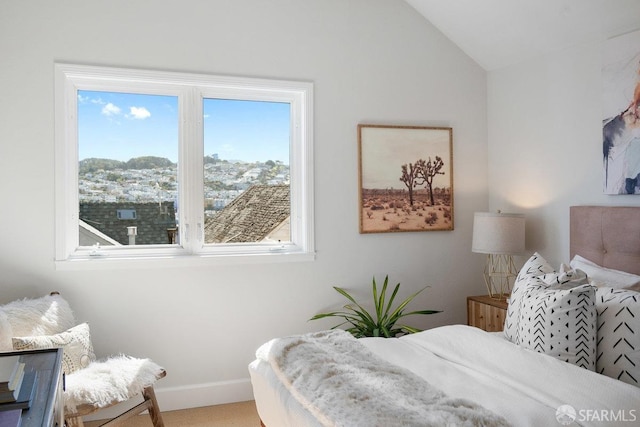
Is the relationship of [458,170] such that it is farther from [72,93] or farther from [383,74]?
[72,93]

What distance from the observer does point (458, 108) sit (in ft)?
13.2

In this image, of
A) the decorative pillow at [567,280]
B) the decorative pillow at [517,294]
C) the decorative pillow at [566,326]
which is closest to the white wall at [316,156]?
the decorative pillow at [517,294]

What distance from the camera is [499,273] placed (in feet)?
12.2

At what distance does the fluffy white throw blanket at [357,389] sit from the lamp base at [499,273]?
5.89 feet

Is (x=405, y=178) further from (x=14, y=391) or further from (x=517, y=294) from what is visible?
(x=14, y=391)

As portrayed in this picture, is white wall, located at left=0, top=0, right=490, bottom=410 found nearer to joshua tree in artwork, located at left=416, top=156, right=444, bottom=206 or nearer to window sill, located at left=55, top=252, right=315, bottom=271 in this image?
window sill, located at left=55, top=252, right=315, bottom=271

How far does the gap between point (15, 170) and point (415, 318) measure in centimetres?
Answer: 275

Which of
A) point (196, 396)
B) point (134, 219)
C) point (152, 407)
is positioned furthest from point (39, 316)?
point (196, 396)

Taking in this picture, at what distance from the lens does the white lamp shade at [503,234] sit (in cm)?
346

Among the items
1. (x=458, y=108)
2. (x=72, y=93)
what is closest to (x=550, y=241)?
(x=458, y=108)

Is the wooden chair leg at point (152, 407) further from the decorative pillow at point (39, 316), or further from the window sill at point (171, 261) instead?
the window sill at point (171, 261)

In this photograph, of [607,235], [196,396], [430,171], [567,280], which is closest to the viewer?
[567,280]

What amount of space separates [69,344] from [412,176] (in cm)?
243

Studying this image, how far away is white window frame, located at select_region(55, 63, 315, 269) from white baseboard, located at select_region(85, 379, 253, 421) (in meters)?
0.79
